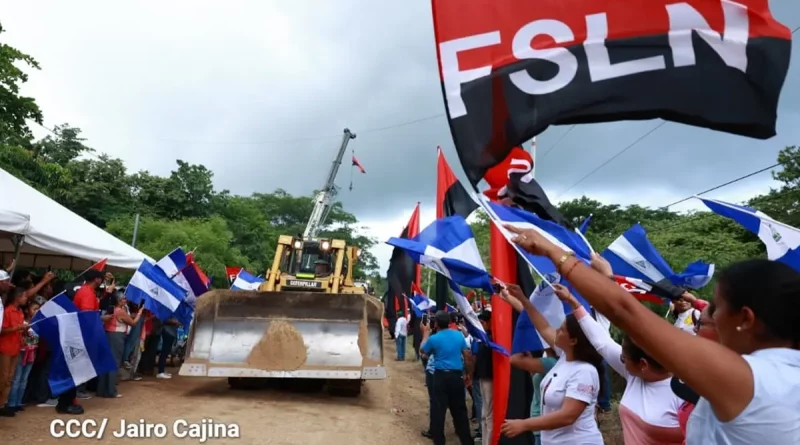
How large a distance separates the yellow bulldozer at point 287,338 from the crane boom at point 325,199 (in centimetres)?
991

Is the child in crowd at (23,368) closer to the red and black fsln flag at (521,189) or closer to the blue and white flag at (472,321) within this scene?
the blue and white flag at (472,321)

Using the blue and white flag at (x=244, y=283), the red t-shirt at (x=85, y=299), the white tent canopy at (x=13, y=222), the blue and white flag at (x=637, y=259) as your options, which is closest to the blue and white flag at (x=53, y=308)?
the red t-shirt at (x=85, y=299)

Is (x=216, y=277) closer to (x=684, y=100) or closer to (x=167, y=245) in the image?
(x=167, y=245)

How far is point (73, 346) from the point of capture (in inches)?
277

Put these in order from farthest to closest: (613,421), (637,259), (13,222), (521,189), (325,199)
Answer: (325,199), (613,421), (13,222), (637,259), (521,189)

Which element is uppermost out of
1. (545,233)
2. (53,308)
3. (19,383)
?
(545,233)

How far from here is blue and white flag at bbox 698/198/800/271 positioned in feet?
11.1

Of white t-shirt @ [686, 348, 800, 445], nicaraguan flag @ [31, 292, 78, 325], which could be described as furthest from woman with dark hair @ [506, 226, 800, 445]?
nicaraguan flag @ [31, 292, 78, 325]

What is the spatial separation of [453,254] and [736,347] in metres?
3.52

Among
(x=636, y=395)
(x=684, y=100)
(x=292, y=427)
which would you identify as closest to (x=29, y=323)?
(x=292, y=427)

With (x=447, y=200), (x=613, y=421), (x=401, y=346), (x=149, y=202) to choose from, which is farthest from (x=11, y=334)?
(x=149, y=202)

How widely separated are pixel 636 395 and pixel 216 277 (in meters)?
23.5

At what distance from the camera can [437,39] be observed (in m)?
2.90

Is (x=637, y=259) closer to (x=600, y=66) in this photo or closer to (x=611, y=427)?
(x=611, y=427)
